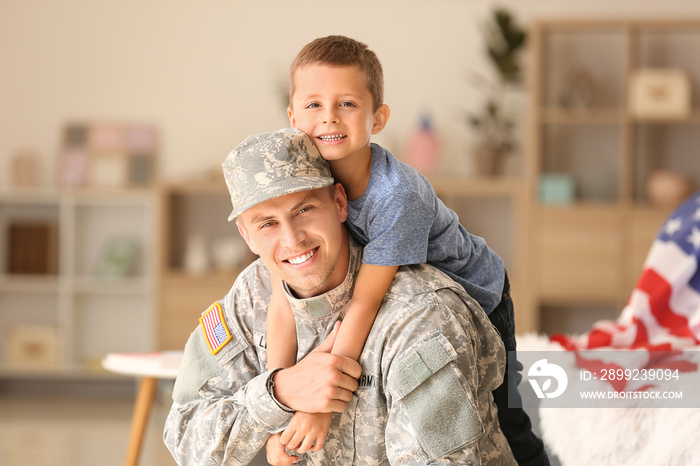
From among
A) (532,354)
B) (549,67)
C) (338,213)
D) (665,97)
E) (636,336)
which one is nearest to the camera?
(338,213)

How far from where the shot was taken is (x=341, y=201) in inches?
61.9

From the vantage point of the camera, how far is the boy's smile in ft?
5.12

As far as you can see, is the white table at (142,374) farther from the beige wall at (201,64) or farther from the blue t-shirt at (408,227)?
the beige wall at (201,64)

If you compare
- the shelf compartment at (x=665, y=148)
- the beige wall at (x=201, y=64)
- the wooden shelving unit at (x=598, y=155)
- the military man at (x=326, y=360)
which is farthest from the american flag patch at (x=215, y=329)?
the shelf compartment at (x=665, y=148)

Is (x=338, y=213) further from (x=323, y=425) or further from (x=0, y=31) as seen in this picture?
(x=0, y=31)

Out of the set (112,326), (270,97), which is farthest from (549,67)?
(112,326)

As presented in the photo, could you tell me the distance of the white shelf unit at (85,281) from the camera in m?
5.22

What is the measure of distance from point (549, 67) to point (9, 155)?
354cm

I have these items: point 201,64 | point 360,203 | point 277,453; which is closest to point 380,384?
point 277,453

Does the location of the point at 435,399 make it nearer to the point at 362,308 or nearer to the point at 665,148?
the point at 362,308

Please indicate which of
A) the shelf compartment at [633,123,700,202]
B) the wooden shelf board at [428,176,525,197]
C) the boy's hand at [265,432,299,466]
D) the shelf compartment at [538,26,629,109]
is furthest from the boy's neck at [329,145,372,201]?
the shelf compartment at [633,123,700,202]

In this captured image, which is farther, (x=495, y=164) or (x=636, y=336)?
(x=495, y=164)

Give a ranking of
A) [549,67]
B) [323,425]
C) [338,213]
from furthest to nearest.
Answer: [549,67], [338,213], [323,425]

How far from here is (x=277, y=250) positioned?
149 cm
